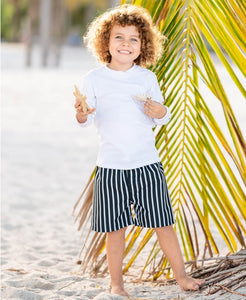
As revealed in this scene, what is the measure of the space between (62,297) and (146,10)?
1.29 metres

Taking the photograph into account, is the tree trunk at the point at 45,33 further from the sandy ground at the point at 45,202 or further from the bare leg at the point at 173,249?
the bare leg at the point at 173,249

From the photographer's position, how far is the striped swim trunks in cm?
244

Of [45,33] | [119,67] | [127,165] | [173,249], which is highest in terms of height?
[45,33]

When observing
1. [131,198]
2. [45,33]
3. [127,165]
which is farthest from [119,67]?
[45,33]

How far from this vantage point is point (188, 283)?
8.23 feet

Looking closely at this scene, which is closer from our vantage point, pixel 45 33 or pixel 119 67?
pixel 119 67

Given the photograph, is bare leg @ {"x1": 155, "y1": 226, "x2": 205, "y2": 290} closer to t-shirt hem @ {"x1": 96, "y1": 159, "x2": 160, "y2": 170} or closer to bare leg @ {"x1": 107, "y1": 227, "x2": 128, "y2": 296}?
bare leg @ {"x1": 107, "y1": 227, "x2": 128, "y2": 296}

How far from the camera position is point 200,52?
2555 millimetres

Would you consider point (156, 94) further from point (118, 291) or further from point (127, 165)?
point (118, 291)

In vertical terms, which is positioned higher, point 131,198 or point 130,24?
point 130,24

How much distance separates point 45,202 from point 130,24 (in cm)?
285

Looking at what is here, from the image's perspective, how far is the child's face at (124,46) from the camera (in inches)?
95.8

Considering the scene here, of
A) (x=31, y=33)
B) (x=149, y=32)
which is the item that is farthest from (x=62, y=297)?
(x=31, y=33)

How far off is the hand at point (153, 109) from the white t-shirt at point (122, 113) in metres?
0.04
